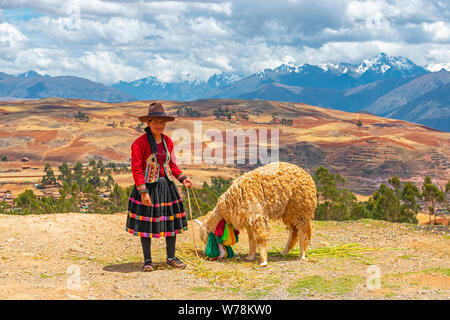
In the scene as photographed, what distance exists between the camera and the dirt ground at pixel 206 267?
6.60 meters

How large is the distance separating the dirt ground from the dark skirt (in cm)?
80

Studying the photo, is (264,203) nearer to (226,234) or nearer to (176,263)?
(226,234)

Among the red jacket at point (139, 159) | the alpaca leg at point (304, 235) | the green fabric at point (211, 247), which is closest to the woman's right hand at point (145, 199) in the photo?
the red jacket at point (139, 159)

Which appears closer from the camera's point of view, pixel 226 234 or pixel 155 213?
pixel 155 213

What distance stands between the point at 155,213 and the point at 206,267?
160 cm

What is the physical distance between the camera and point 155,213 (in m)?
8.08

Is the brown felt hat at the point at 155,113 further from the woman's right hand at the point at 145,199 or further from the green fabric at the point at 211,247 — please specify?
the green fabric at the point at 211,247

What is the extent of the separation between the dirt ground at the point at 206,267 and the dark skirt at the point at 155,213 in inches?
31.5

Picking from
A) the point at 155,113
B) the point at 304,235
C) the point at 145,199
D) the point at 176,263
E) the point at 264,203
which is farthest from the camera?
the point at 304,235

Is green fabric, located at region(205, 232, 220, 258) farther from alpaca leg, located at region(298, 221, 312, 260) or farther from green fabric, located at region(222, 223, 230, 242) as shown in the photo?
alpaca leg, located at region(298, 221, 312, 260)

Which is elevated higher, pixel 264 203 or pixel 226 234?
pixel 264 203

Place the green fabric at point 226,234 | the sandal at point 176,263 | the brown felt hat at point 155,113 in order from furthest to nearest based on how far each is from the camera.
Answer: the green fabric at point 226,234 → the sandal at point 176,263 → the brown felt hat at point 155,113

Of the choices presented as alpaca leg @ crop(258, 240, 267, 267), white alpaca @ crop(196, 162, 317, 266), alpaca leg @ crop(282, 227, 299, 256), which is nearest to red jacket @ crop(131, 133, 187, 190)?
white alpaca @ crop(196, 162, 317, 266)

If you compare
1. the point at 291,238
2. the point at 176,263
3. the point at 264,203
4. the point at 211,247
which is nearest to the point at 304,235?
the point at 291,238
